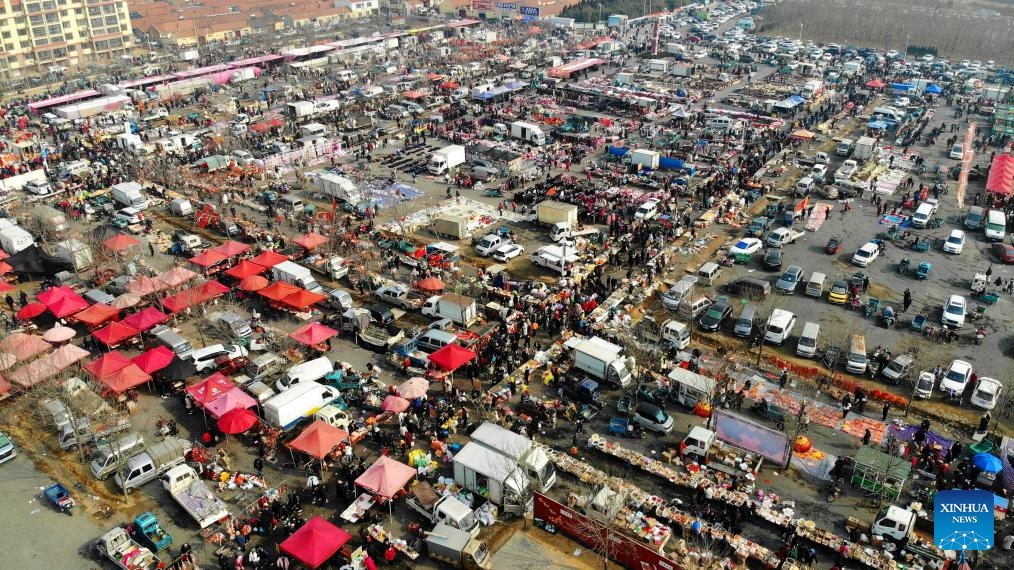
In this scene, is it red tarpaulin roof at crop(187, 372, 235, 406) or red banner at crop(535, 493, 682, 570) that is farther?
red tarpaulin roof at crop(187, 372, 235, 406)

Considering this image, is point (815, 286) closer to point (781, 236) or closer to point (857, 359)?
point (781, 236)

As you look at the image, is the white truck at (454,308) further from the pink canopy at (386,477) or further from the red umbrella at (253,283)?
the pink canopy at (386,477)

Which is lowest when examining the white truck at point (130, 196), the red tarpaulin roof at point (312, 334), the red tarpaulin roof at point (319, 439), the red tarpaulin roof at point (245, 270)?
the red tarpaulin roof at point (319, 439)

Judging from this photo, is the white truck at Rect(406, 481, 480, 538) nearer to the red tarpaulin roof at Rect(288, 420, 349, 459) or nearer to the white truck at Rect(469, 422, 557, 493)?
the white truck at Rect(469, 422, 557, 493)

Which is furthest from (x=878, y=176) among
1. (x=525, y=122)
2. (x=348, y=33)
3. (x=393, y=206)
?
(x=348, y=33)

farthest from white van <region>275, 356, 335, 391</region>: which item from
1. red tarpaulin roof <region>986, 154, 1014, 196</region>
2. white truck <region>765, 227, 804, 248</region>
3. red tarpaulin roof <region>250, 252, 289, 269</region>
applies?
red tarpaulin roof <region>986, 154, 1014, 196</region>

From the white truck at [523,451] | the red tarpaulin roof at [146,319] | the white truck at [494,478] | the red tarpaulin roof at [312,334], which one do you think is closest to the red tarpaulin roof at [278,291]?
the red tarpaulin roof at [312,334]

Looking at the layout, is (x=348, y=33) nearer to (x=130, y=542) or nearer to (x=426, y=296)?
(x=426, y=296)

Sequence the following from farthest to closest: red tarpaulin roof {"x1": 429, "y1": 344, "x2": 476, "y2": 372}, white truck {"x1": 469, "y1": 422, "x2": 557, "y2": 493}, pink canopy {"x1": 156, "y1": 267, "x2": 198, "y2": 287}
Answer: pink canopy {"x1": 156, "y1": 267, "x2": 198, "y2": 287}, red tarpaulin roof {"x1": 429, "y1": 344, "x2": 476, "y2": 372}, white truck {"x1": 469, "y1": 422, "x2": 557, "y2": 493}
